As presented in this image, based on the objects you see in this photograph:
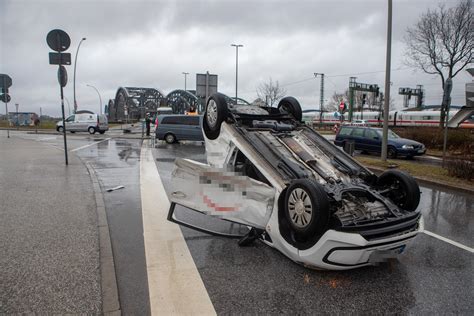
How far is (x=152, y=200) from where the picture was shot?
645 centimetres

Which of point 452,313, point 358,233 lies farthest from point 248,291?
point 452,313

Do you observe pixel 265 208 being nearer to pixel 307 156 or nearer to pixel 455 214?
pixel 307 156

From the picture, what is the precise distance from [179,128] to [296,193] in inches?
660

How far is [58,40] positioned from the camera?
9258 mm

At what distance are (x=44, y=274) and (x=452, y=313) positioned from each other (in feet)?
12.3

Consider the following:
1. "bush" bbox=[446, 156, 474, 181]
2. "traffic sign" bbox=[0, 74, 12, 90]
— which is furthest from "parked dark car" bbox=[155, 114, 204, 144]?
"bush" bbox=[446, 156, 474, 181]

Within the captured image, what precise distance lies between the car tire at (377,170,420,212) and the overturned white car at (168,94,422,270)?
0.01m

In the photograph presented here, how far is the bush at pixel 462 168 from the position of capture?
29.2 ft

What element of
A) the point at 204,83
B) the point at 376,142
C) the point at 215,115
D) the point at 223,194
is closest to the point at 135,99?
the point at 204,83

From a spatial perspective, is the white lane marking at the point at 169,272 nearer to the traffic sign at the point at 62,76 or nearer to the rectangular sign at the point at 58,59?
the traffic sign at the point at 62,76

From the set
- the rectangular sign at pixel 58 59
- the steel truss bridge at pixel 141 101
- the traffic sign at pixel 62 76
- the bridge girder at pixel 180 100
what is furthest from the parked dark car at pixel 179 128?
the steel truss bridge at pixel 141 101

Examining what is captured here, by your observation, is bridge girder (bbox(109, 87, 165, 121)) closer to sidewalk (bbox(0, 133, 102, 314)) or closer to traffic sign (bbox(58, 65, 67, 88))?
traffic sign (bbox(58, 65, 67, 88))

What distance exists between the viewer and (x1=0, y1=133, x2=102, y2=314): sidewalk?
2.90 meters

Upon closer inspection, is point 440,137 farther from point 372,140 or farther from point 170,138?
point 170,138
